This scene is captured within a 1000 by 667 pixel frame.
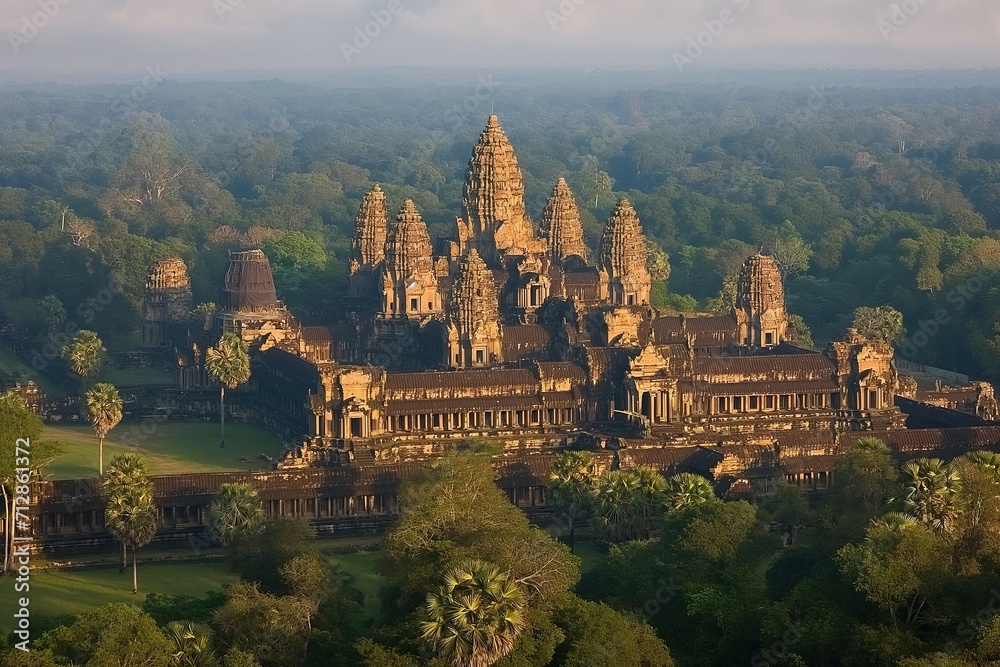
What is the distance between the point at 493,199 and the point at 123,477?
42353mm

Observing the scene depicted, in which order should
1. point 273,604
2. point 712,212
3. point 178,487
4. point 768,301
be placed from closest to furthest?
point 273,604
point 178,487
point 768,301
point 712,212

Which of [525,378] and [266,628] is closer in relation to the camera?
[266,628]

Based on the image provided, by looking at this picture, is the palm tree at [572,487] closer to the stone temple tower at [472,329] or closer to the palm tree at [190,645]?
the stone temple tower at [472,329]

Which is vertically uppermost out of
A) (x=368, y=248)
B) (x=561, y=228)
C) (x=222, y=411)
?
(x=561, y=228)

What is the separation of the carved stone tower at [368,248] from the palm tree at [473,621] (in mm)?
57504

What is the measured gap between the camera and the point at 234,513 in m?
62.3

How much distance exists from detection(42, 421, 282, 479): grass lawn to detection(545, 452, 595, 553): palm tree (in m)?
15.4

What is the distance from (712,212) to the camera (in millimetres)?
173000

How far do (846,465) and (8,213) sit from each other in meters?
123

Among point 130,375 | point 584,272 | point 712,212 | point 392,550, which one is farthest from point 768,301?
point 712,212

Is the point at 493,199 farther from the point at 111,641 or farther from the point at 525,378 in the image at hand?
the point at 111,641

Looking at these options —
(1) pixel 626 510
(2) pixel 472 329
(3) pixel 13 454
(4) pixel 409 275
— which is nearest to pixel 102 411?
(3) pixel 13 454

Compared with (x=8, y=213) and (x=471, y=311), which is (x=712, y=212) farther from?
(x=471, y=311)

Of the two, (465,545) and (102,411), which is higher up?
(102,411)
